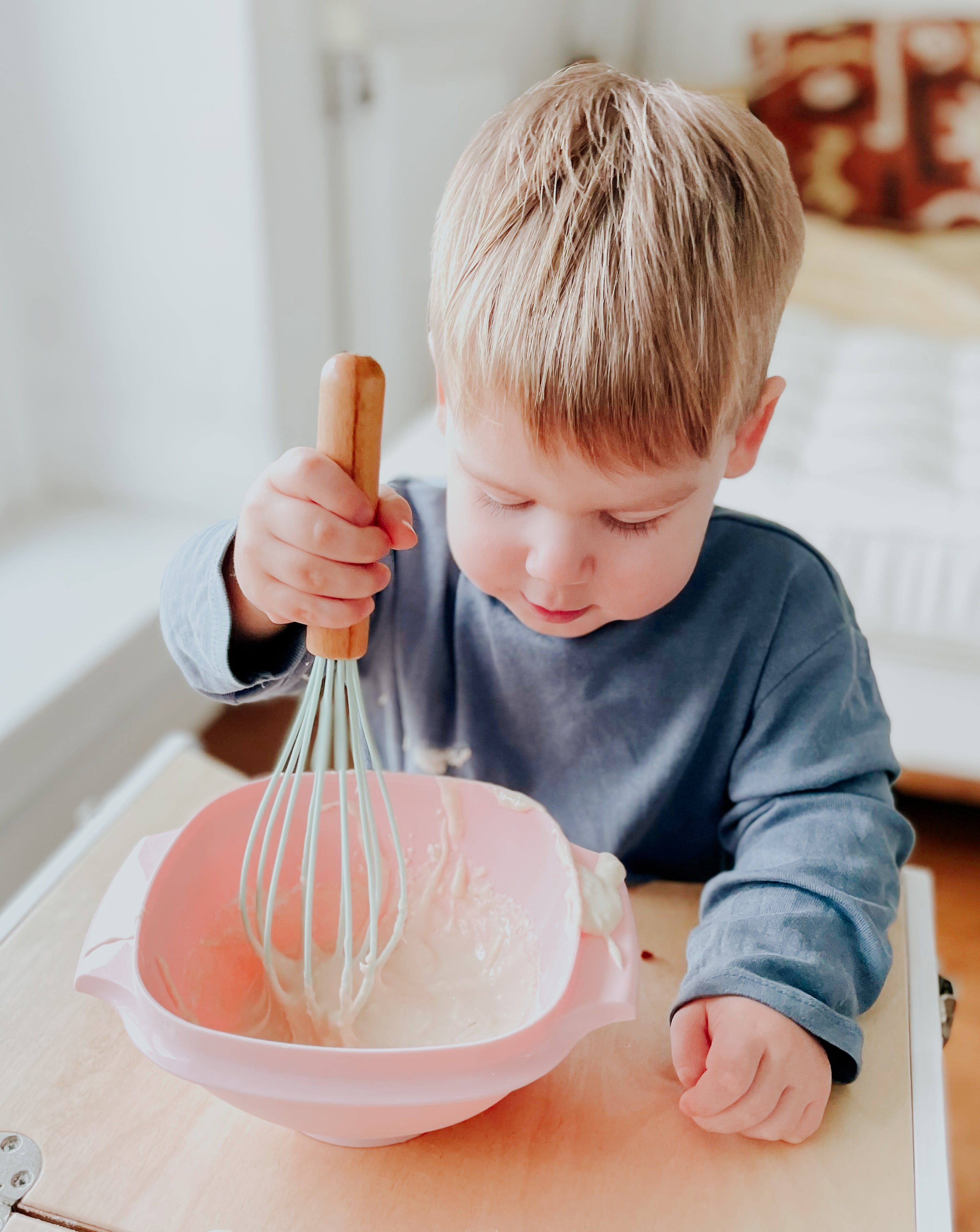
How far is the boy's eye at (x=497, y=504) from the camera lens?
22.9 inches

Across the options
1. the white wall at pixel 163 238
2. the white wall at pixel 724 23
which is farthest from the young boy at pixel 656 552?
the white wall at pixel 724 23

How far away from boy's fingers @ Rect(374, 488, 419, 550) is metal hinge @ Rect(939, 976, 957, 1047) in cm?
45

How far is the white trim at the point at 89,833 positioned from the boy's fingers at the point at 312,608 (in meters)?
0.28

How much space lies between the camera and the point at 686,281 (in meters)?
0.53

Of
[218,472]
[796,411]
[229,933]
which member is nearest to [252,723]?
[218,472]

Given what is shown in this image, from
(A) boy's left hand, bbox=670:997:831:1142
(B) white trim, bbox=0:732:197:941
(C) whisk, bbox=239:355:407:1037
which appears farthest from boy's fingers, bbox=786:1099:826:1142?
(B) white trim, bbox=0:732:197:941

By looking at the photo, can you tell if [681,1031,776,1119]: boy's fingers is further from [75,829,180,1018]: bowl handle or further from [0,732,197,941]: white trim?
[0,732,197,941]: white trim

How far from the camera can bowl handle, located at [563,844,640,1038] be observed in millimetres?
491

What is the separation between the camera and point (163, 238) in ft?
5.12

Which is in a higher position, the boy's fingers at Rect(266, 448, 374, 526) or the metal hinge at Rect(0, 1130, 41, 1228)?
the boy's fingers at Rect(266, 448, 374, 526)

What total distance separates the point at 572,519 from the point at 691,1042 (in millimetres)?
287

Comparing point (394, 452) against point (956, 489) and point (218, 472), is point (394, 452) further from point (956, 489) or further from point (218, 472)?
point (956, 489)

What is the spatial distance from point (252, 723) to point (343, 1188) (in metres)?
1.38

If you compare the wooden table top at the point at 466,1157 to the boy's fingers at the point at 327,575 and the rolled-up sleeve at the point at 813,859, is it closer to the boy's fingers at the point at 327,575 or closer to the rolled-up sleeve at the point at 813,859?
the rolled-up sleeve at the point at 813,859
